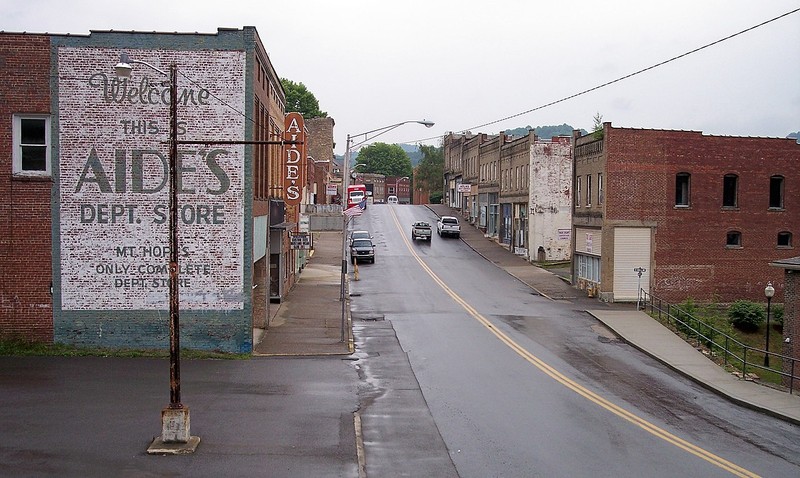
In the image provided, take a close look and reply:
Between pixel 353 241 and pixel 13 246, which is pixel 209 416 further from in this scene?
pixel 353 241

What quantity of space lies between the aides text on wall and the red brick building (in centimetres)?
2363

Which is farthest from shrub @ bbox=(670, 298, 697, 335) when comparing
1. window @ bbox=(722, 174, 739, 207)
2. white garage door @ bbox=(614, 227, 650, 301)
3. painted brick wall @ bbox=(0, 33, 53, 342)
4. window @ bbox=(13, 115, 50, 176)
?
window @ bbox=(13, 115, 50, 176)

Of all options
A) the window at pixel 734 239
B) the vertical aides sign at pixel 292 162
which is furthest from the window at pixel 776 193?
the vertical aides sign at pixel 292 162

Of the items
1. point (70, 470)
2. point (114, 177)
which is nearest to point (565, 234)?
point (114, 177)

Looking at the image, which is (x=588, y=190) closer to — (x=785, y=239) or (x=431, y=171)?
(x=785, y=239)

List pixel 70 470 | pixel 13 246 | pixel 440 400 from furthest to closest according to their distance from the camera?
pixel 13 246 → pixel 440 400 → pixel 70 470

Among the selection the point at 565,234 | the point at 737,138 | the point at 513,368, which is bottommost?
the point at 513,368

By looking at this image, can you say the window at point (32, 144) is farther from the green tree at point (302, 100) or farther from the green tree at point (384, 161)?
the green tree at point (384, 161)

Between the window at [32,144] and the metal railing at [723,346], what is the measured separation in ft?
69.2

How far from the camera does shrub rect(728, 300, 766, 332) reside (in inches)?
1462

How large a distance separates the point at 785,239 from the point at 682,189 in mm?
6905

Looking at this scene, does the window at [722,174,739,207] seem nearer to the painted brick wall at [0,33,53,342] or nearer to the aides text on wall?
the aides text on wall

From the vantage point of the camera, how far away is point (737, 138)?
4181 centimetres

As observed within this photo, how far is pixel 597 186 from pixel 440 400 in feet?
87.7
